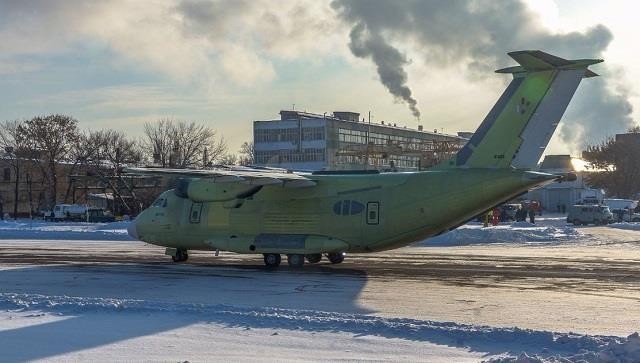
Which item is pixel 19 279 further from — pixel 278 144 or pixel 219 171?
pixel 278 144

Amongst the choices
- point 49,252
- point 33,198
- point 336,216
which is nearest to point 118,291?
point 336,216

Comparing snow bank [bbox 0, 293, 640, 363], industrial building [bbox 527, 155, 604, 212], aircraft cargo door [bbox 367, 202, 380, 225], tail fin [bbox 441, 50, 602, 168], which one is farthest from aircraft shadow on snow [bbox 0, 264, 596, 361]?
industrial building [bbox 527, 155, 604, 212]

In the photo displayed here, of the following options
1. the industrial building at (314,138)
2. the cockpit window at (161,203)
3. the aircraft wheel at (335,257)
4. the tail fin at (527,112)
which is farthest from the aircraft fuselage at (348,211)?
the industrial building at (314,138)

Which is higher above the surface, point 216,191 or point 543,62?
point 543,62

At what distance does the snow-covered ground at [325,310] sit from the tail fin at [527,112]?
3.37 metres

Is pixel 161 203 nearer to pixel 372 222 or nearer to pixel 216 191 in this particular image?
pixel 216 191

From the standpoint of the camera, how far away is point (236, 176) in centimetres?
2045

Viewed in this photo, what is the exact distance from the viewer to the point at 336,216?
21906 millimetres

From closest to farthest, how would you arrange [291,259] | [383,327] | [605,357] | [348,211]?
[605,357] < [383,327] < [348,211] < [291,259]

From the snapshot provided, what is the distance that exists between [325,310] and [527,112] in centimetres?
976

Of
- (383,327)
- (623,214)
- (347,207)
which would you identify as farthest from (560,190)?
(383,327)

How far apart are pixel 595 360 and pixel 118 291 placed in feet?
38.8

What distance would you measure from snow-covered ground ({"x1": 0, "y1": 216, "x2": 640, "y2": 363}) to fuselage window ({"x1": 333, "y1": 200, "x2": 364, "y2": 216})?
1762mm

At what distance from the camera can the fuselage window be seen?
2159cm
